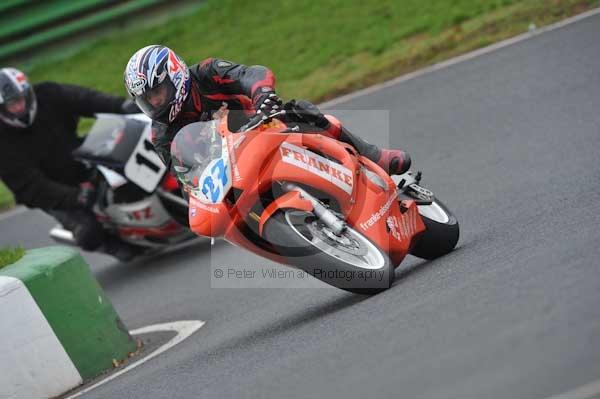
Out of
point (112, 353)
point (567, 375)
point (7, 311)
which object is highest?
point (567, 375)

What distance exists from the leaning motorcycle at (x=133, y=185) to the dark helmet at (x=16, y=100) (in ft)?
1.89

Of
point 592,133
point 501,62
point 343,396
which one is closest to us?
point 343,396

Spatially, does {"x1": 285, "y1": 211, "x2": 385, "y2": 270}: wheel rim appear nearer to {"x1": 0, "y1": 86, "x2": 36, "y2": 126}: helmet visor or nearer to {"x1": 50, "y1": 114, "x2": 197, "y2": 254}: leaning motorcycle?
A: {"x1": 50, "y1": 114, "x2": 197, "y2": 254}: leaning motorcycle

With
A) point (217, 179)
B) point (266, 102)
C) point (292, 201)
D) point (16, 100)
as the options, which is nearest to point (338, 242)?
point (292, 201)

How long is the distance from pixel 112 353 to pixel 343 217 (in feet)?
6.27

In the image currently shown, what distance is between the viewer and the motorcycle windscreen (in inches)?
240

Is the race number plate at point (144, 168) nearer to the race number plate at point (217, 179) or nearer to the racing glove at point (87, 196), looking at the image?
the racing glove at point (87, 196)

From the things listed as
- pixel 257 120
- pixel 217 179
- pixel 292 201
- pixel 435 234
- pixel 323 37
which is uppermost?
pixel 257 120

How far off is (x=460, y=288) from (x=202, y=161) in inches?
60.3

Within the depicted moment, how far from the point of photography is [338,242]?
6.14 meters

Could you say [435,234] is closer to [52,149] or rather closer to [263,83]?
[263,83]

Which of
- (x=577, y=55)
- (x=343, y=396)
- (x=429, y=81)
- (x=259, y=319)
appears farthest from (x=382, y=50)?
(x=343, y=396)

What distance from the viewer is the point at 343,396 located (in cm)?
463

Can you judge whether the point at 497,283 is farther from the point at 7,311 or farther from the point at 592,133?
the point at 592,133
